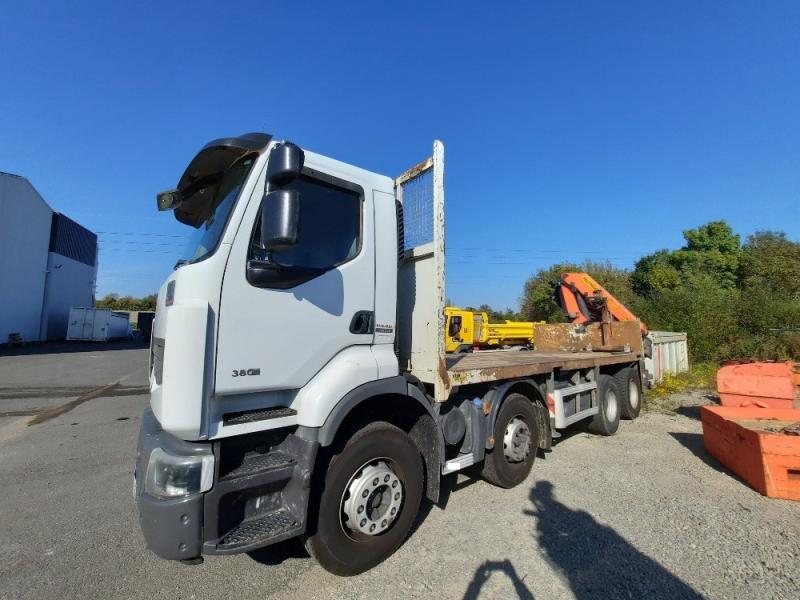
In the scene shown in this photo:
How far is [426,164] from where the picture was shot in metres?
3.51

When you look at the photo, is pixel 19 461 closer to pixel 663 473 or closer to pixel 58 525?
pixel 58 525

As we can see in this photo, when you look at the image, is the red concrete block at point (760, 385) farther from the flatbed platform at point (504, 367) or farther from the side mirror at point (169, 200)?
the side mirror at point (169, 200)

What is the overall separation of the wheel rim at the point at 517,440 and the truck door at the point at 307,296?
2.11 meters

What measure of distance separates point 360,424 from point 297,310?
3.16 feet

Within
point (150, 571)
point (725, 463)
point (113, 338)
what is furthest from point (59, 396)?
point (113, 338)

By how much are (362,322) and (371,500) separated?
1249 mm

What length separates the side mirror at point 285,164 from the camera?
2371 mm

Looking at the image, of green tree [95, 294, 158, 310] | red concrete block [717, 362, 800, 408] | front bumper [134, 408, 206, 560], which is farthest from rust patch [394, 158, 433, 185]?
green tree [95, 294, 158, 310]

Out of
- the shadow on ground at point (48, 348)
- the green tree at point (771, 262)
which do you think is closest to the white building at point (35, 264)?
the shadow on ground at point (48, 348)

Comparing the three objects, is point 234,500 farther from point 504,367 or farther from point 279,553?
point 504,367

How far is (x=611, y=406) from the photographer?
6.54 meters

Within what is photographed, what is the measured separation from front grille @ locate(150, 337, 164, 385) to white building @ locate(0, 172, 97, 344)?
98.1 ft

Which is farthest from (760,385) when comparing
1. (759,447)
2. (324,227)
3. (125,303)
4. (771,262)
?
(125,303)

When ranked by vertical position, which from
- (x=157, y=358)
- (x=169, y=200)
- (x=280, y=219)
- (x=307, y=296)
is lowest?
(x=157, y=358)
